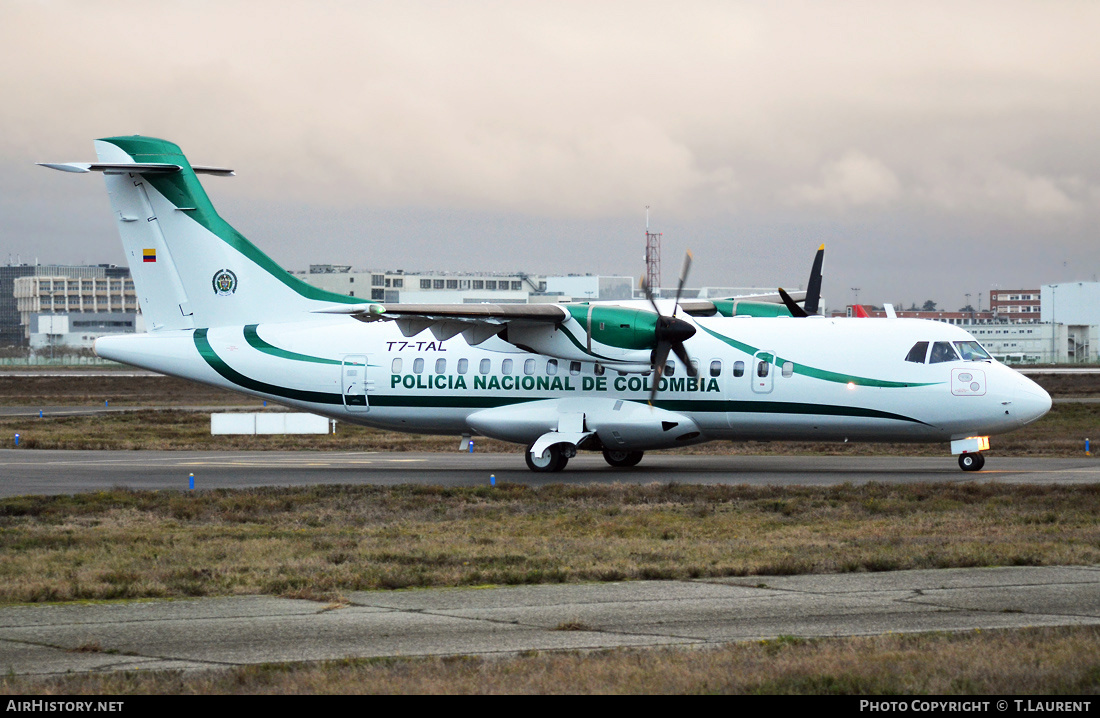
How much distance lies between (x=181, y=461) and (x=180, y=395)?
50324mm

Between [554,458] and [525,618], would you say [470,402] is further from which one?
[525,618]

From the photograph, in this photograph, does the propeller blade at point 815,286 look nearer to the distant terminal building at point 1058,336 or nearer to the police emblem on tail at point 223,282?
the police emblem on tail at point 223,282

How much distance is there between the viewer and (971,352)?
88.8ft

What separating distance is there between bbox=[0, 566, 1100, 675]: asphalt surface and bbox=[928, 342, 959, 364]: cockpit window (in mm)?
13766

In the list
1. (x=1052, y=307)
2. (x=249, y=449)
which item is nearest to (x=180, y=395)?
(x=249, y=449)

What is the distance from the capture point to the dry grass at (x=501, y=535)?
46.0 ft

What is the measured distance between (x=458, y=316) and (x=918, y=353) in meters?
10.9

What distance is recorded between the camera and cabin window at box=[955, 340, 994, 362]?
26953mm

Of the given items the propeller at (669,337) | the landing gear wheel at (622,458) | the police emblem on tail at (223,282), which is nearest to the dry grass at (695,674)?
the propeller at (669,337)

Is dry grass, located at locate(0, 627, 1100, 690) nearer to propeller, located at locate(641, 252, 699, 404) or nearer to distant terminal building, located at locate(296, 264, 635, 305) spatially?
propeller, located at locate(641, 252, 699, 404)

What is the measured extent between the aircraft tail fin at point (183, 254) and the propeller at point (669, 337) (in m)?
8.86

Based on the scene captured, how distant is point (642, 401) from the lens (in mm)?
28344

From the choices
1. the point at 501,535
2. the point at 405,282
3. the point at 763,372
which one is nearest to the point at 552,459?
the point at 763,372
